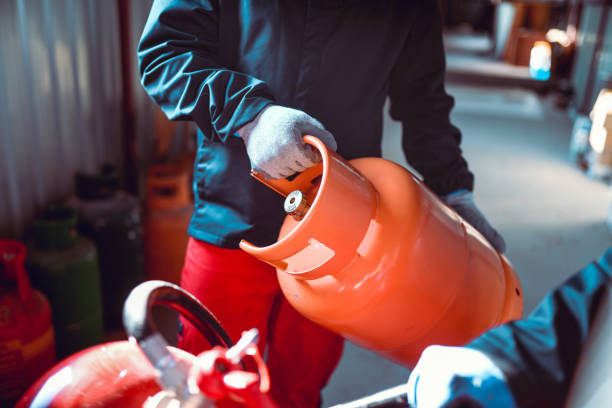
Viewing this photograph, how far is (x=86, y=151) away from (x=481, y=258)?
1.90 meters

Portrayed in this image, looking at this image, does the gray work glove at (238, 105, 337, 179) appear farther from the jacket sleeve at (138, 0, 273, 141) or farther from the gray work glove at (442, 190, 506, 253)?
the gray work glove at (442, 190, 506, 253)

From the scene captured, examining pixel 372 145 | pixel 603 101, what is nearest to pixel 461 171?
pixel 372 145

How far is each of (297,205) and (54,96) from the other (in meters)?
1.66

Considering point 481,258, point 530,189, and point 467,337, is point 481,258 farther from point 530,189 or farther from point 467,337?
point 530,189

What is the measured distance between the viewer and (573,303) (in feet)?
2.44

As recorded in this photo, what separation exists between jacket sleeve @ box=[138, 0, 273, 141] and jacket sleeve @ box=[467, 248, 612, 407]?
0.59 meters

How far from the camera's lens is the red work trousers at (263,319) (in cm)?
123

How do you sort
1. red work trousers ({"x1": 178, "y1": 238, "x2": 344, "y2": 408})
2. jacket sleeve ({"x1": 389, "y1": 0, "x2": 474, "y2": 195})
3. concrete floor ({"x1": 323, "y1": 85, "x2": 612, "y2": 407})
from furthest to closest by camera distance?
concrete floor ({"x1": 323, "y1": 85, "x2": 612, "y2": 407}) < jacket sleeve ({"x1": 389, "y1": 0, "x2": 474, "y2": 195}) < red work trousers ({"x1": 178, "y1": 238, "x2": 344, "y2": 408})

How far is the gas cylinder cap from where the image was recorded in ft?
3.10

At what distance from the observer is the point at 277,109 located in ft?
3.20

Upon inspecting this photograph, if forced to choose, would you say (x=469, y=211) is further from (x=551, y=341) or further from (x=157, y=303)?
(x=157, y=303)

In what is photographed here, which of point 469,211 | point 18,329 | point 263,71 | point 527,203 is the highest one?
point 263,71

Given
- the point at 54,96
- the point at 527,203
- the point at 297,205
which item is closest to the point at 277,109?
the point at 297,205

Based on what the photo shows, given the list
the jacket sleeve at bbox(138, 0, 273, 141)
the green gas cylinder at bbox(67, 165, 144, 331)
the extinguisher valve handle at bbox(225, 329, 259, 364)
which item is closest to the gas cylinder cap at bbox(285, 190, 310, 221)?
the jacket sleeve at bbox(138, 0, 273, 141)
